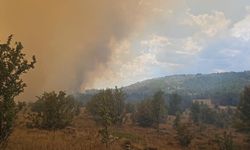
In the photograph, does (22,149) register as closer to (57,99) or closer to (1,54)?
(1,54)

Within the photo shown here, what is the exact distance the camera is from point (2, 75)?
56.1ft

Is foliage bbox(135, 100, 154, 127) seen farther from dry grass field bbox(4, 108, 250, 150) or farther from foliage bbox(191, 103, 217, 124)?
dry grass field bbox(4, 108, 250, 150)

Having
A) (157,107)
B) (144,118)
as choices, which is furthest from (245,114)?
(144,118)

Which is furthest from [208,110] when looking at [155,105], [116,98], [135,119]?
[116,98]

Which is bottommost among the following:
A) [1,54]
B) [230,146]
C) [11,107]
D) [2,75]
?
[230,146]

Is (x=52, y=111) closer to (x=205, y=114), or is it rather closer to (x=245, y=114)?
(x=245, y=114)

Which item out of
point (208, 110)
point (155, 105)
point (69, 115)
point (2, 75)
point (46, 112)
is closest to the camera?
point (2, 75)

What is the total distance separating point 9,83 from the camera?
56.4 feet

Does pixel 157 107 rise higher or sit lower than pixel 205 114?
higher

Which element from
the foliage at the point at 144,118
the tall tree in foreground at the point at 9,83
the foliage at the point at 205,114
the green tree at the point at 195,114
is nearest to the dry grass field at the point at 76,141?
the tall tree in foreground at the point at 9,83

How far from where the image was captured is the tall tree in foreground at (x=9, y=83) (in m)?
17.1

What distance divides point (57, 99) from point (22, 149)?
1013 inches

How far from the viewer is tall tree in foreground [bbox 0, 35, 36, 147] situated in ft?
56.0

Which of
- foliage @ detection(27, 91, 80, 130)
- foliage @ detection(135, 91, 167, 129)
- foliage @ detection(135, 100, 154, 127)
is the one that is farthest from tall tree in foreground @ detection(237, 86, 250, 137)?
foliage @ detection(135, 100, 154, 127)
